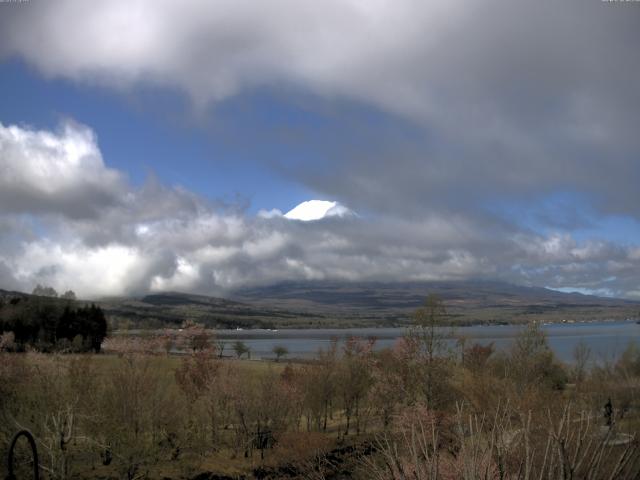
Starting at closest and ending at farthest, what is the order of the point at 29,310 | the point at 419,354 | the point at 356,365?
1. the point at 419,354
2. the point at 356,365
3. the point at 29,310

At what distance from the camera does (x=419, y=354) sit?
1709 inches

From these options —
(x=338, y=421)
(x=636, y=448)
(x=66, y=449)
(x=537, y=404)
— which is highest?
(x=636, y=448)

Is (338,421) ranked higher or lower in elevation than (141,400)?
lower

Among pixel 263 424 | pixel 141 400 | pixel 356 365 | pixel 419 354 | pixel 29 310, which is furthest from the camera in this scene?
pixel 29 310

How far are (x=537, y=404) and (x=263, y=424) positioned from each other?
23745mm

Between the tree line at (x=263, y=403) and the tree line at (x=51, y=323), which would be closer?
the tree line at (x=263, y=403)

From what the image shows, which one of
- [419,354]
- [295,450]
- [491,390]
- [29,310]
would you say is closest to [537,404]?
[491,390]

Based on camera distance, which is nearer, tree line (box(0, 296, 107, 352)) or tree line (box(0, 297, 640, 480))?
tree line (box(0, 297, 640, 480))

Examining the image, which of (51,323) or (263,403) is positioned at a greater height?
(51,323)

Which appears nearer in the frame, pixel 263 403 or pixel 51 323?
pixel 263 403

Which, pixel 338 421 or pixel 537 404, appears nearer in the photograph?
pixel 537 404

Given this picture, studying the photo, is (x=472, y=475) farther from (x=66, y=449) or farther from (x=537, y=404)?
(x=66, y=449)

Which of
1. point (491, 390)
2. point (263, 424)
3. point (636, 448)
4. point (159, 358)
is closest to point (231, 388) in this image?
point (263, 424)

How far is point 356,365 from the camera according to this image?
5803 centimetres
